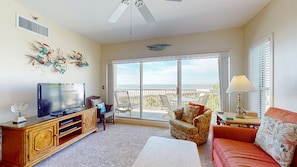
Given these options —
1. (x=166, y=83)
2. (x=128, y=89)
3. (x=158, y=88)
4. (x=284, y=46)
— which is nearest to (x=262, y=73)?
(x=284, y=46)

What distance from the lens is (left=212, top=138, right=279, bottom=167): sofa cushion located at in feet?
4.59

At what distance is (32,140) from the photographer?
213cm

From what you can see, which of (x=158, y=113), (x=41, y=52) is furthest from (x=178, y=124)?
(x=41, y=52)

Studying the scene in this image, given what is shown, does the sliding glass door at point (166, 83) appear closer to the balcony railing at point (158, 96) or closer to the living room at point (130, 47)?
the balcony railing at point (158, 96)

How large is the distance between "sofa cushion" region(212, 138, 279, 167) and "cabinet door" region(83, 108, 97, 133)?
2684mm

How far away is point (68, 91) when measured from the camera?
307cm

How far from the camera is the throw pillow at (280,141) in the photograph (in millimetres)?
1360

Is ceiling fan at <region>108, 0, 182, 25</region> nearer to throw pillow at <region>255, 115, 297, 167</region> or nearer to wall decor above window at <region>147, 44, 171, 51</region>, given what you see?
wall decor above window at <region>147, 44, 171, 51</region>

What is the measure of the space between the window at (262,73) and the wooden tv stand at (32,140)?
372 centimetres

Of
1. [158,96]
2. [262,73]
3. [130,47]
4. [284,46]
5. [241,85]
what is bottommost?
[158,96]

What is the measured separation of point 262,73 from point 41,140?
4.05 meters

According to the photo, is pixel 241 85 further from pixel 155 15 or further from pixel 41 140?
pixel 41 140

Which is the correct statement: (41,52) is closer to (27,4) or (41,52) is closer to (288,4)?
(27,4)

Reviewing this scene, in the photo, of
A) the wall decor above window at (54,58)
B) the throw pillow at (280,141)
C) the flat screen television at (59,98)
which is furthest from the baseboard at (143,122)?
the throw pillow at (280,141)
